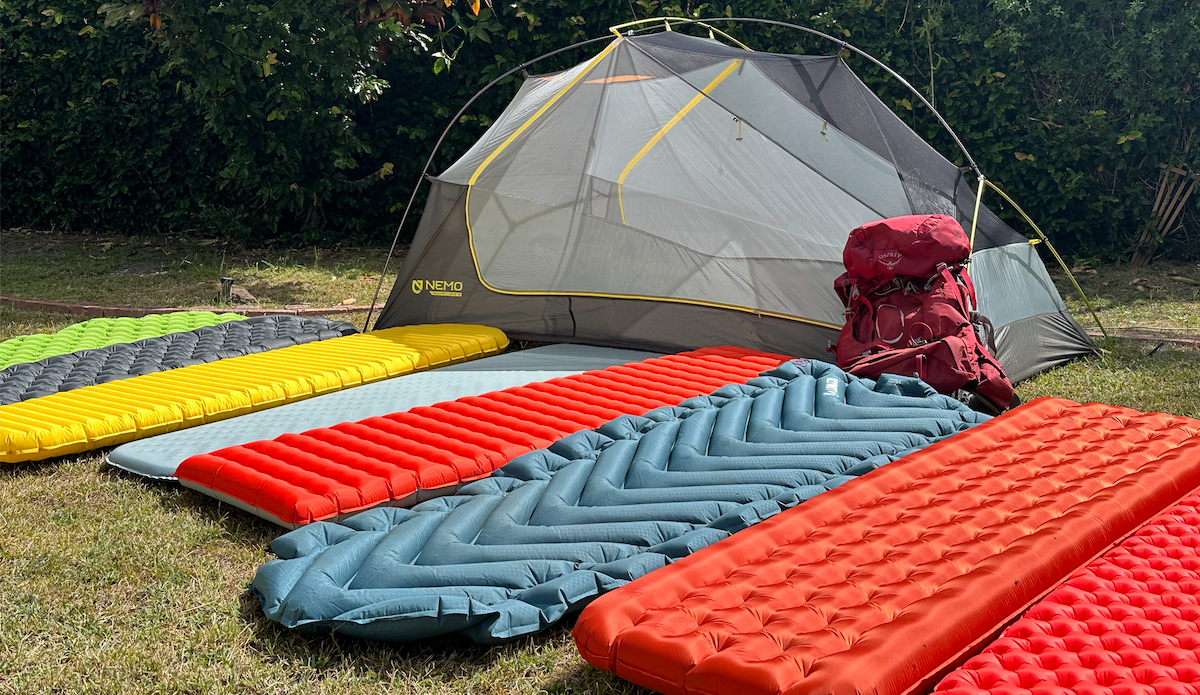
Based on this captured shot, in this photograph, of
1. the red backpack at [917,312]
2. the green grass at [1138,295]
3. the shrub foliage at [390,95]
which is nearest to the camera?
the red backpack at [917,312]

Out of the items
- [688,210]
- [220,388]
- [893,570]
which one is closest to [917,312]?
[688,210]

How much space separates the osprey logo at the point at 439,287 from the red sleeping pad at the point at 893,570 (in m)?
3.28

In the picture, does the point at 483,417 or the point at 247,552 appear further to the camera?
the point at 483,417

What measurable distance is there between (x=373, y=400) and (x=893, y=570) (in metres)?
2.58

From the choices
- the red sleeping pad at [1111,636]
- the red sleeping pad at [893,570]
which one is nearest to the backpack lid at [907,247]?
the red sleeping pad at [893,570]

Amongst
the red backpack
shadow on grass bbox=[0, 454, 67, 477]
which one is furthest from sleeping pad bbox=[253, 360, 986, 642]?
shadow on grass bbox=[0, 454, 67, 477]

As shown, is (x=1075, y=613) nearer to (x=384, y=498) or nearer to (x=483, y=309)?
(x=384, y=498)

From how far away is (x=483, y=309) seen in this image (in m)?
5.70

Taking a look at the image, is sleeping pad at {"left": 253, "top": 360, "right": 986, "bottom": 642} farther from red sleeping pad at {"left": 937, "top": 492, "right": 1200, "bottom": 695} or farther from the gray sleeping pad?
the gray sleeping pad

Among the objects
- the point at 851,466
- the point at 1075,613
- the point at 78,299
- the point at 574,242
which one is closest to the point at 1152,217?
the point at 574,242

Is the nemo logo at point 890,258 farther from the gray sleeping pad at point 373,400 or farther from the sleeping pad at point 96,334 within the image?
the sleeping pad at point 96,334

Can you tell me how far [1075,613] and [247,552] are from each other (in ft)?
7.25

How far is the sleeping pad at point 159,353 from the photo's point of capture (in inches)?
175

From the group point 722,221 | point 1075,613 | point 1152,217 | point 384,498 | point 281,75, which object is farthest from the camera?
point 281,75
